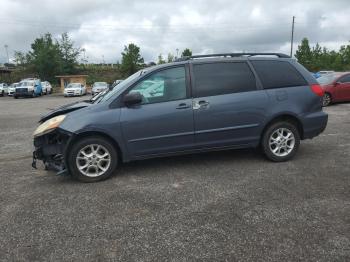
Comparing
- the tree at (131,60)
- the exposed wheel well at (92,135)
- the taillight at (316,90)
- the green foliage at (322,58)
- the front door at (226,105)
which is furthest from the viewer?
the tree at (131,60)

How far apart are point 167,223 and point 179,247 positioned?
51 centimetres

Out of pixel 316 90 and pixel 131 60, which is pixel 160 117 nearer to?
pixel 316 90

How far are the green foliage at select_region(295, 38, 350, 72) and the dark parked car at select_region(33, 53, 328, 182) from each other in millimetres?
47937

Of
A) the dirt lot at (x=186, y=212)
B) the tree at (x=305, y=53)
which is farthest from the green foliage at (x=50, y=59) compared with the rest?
the dirt lot at (x=186, y=212)

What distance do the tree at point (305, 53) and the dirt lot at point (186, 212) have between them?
4986 centimetres

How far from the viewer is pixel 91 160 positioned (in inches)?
→ 199

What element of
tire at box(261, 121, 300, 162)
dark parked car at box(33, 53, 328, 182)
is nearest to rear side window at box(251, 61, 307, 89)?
dark parked car at box(33, 53, 328, 182)

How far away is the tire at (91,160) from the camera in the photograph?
196 inches

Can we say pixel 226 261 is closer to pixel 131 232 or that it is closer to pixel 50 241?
pixel 131 232

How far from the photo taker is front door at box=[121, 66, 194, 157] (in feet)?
16.8

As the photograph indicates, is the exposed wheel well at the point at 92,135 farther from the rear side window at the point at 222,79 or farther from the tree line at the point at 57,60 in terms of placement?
the tree line at the point at 57,60

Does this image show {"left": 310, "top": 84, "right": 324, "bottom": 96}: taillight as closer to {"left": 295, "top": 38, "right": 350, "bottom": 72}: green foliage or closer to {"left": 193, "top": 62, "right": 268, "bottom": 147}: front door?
{"left": 193, "top": 62, "right": 268, "bottom": 147}: front door

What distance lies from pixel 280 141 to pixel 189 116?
5.36ft

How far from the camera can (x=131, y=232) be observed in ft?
11.4
